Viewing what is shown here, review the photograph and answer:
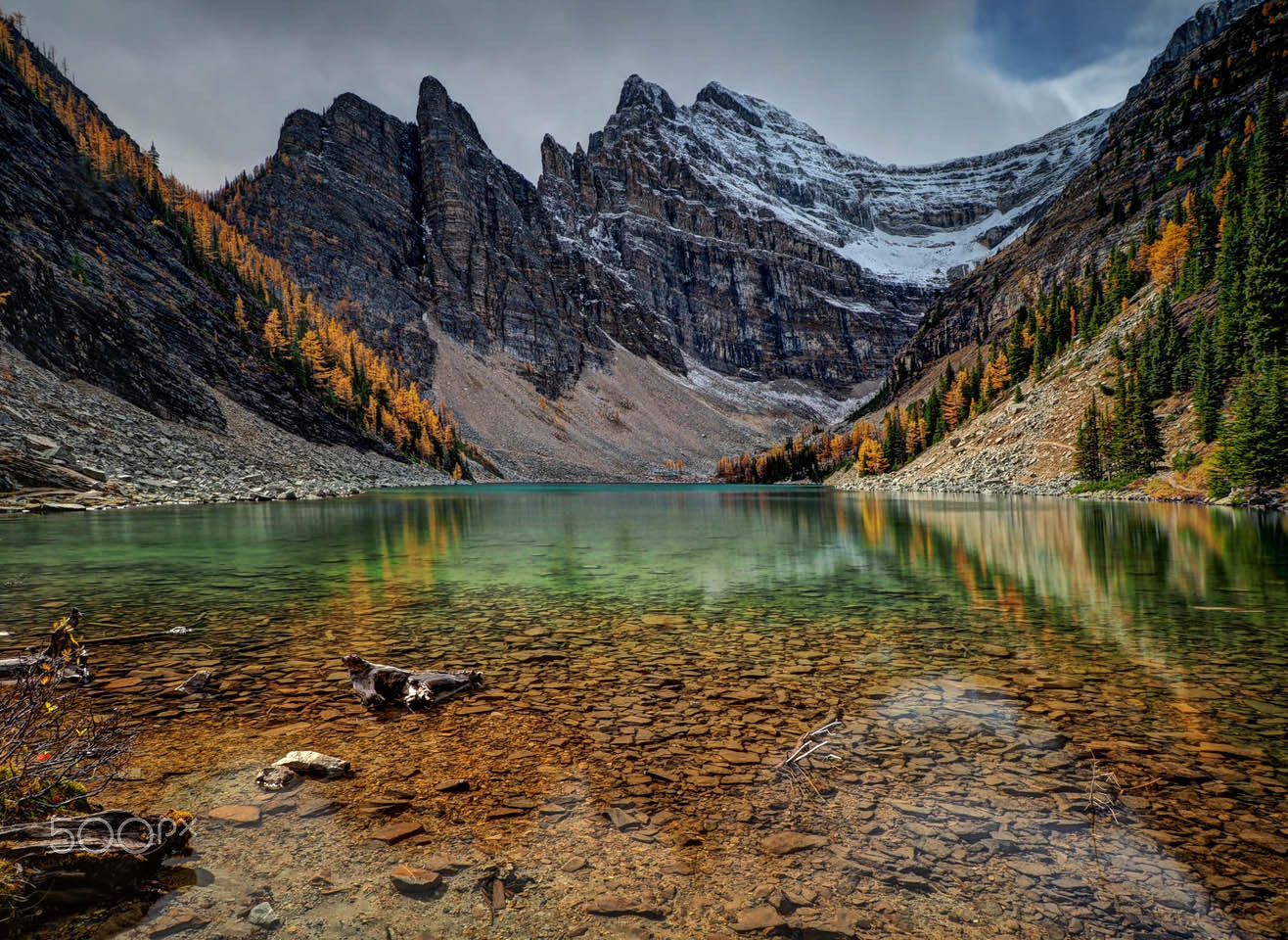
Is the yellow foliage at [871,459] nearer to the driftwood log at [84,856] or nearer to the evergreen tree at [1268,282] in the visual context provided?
the evergreen tree at [1268,282]

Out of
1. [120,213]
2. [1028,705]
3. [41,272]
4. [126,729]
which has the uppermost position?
[120,213]

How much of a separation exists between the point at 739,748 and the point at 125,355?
8019cm

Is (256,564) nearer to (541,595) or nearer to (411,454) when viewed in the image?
(541,595)

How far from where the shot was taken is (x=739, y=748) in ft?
21.1

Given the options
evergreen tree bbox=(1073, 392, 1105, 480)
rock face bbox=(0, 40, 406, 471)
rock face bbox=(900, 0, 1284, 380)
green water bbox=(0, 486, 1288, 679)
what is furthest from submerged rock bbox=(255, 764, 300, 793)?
rock face bbox=(900, 0, 1284, 380)

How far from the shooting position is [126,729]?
21.3 feet

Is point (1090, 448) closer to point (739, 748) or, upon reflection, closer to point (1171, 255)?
point (1171, 255)

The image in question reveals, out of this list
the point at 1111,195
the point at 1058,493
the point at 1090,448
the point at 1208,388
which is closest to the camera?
the point at 1208,388

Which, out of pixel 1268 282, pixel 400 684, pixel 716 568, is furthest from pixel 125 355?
pixel 1268 282

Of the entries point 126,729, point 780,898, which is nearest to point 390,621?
point 126,729

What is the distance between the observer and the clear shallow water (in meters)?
4.04

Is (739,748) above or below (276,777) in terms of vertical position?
below

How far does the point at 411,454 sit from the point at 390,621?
11956 centimetres

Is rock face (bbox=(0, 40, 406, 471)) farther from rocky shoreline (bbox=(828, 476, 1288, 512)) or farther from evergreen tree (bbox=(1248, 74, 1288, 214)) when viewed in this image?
evergreen tree (bbox=(1248, 74, 1288, 214))
